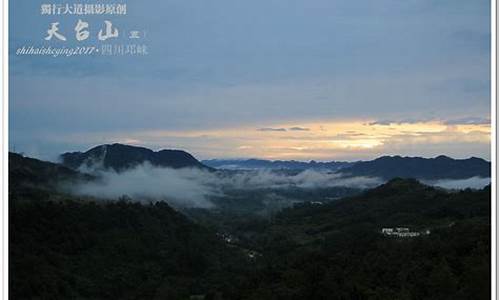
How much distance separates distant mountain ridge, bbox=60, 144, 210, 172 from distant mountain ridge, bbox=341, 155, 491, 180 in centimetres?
115

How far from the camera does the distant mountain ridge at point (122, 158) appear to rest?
3967 mm

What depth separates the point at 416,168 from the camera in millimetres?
4285

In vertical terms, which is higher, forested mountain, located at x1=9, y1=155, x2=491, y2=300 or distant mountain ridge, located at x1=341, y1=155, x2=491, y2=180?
distant mountain ridge, located at x1=341, y1=155, x2=491, y2=180

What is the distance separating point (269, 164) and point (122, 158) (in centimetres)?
101

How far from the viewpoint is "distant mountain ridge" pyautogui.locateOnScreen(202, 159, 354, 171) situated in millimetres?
4191

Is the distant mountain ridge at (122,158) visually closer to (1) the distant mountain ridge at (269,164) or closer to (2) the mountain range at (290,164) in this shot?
(2) the mountain range at (290,164)

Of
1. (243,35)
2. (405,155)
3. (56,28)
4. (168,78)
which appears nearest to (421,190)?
(405,155)
